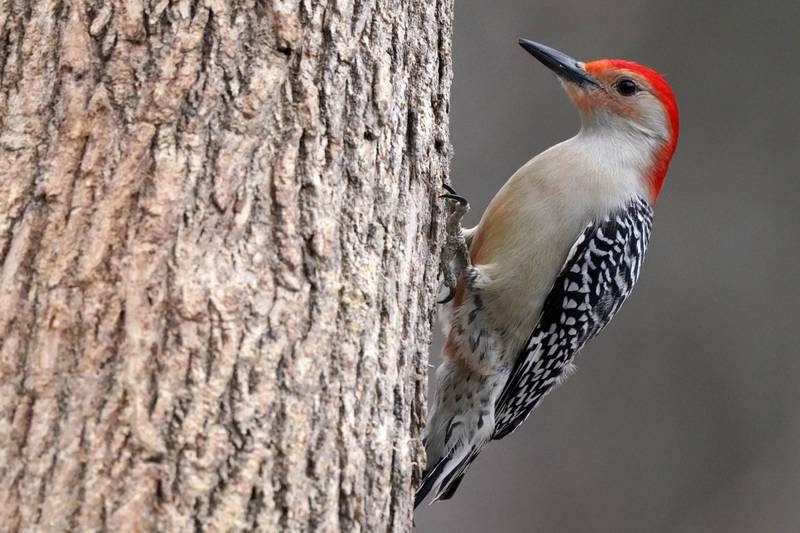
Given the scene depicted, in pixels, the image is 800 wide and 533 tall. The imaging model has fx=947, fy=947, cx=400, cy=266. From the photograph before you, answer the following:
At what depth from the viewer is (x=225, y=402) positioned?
1.97 m

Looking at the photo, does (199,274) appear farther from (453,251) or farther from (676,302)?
(676,302)

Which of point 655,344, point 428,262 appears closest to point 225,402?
point 428,262

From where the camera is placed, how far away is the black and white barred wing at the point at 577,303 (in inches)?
141

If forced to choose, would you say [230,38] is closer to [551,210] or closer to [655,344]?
[551,210]

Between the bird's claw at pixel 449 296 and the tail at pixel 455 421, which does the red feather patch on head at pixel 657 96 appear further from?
the tail at pixel 455 421

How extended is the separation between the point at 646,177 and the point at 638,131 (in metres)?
0.20

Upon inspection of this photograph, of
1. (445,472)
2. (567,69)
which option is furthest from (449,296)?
(567,69)

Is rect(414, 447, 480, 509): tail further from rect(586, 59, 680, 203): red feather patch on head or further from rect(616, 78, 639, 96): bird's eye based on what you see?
rect(616, 78, 639, 96): bird's eye

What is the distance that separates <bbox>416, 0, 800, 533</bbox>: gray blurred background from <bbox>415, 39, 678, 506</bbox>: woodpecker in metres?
2.63

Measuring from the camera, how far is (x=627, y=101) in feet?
13.2

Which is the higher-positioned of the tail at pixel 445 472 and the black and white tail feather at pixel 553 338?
the black and white tail feather at pixel 553 338

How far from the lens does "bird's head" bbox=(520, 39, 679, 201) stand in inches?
157

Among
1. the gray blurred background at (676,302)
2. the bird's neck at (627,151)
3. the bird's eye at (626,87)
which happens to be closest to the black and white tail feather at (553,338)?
the bird's neck at (627,151)

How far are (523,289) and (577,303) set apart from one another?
9.7 inches
